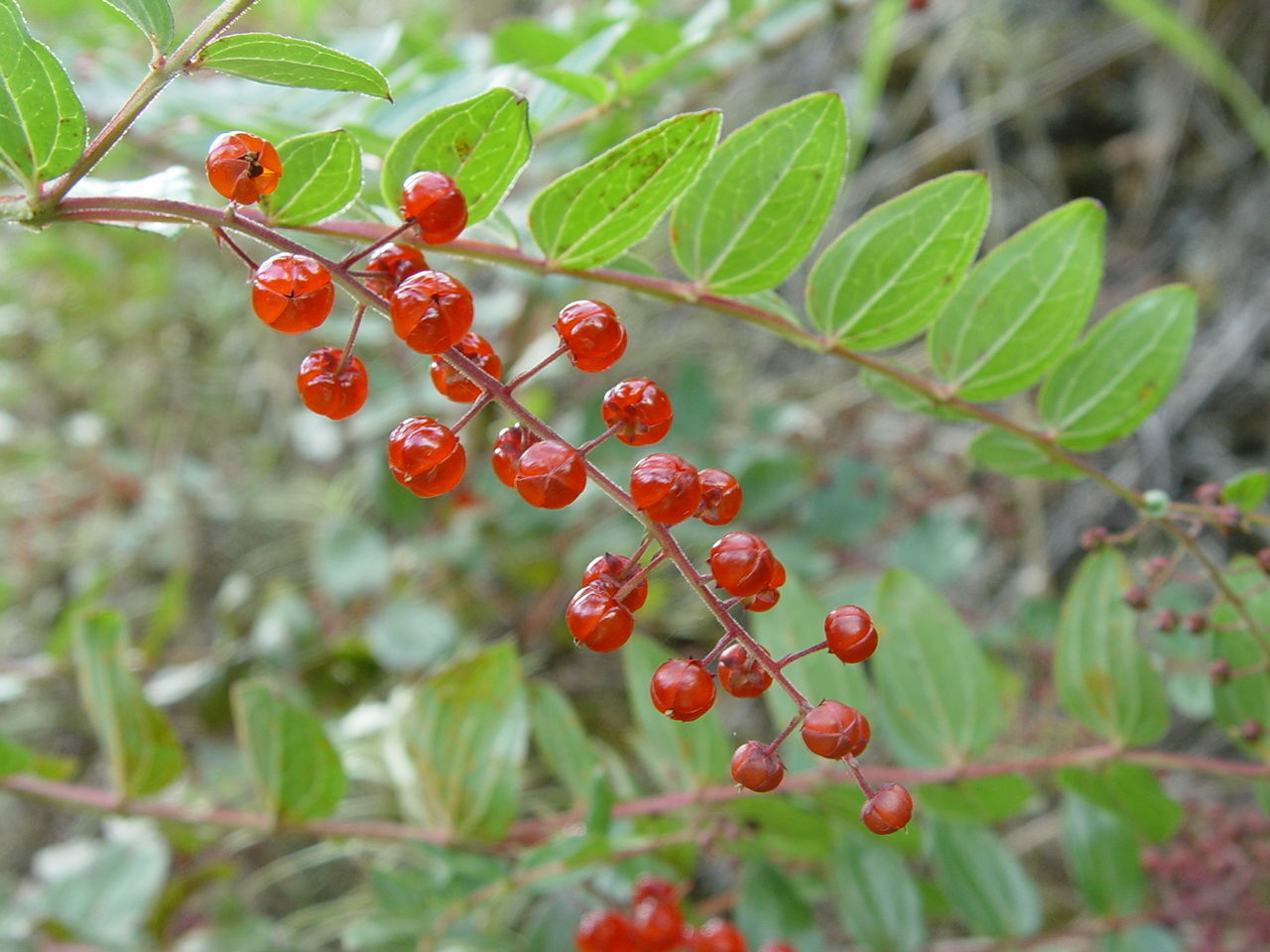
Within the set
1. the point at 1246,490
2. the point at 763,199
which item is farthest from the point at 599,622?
the point at 1246,490

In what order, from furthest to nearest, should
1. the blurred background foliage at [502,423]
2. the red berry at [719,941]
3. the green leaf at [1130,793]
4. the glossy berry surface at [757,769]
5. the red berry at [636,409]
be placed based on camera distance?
the blurred background foliage at [502,423]
the green leaf at [1130,793]
the red berry at [719,941]
the red berry at [636,409]
the glossy berry surface at [757,769]

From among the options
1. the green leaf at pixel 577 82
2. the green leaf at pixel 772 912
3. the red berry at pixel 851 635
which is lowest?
the green leaf at pixel 772 912

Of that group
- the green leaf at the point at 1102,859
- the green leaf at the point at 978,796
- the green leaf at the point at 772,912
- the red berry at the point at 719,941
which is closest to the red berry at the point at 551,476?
the red berry at the point at 719,941

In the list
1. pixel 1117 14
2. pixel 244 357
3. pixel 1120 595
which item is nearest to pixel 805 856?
pixel 1120 595

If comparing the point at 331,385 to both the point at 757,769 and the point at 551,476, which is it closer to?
the point at 551,476

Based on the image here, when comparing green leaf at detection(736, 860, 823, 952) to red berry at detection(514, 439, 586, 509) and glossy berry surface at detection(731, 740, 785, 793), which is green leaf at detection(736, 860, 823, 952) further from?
red berry at detection(514, 439, 586, 509)

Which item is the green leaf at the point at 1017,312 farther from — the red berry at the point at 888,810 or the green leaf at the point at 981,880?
the green leaf at the point at 981,880
